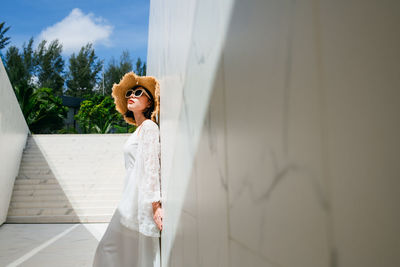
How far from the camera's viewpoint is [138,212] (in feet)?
6.16

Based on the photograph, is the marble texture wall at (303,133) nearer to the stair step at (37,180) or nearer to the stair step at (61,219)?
the stair step at (61,219)

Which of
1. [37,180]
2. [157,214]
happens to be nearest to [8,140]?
[37,180]

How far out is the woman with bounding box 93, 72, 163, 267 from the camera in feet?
6.07

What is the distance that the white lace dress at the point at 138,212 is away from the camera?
6.08 feet

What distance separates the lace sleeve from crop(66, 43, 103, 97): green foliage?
29.2m

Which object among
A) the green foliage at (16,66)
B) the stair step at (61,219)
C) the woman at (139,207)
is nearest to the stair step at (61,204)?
the stair step at (61,219)

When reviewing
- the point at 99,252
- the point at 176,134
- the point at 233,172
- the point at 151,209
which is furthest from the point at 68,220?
the point at 233,172

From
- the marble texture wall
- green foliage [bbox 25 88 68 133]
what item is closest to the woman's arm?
the marble texture wall

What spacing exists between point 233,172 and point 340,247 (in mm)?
316

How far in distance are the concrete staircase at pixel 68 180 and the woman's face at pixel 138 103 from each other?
4041 mm

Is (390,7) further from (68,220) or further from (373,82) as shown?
(68,220)

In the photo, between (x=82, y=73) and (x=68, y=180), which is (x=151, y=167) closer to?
(x=68, y=180)

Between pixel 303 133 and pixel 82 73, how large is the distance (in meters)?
32.7

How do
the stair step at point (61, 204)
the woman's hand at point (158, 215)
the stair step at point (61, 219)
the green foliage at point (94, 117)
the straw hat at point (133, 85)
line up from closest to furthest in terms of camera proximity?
the woman's hand at point (158, 215)
the straw hat at point (133, 85)
the stair step at point (61, 219)
the stair step at point (61, 204)
the green foliage at point (94, 117)
